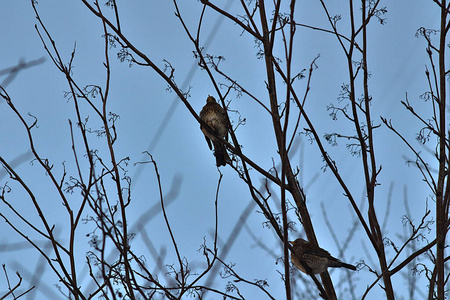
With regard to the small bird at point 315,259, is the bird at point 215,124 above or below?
above

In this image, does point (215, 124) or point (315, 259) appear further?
point (215, 124)

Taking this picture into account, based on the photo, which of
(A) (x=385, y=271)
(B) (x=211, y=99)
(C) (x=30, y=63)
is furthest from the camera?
(B) (x=211, y=99)

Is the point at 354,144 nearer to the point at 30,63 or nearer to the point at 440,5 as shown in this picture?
the point at 440,5

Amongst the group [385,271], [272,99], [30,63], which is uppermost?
[272,99]

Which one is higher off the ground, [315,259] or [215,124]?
[215,124]

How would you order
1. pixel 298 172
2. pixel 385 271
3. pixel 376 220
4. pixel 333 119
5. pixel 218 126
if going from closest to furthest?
1. pixel 385 271
2. pixel 376 220
3. pixel 298 172
4. pixel 333 119
5. pixel 218 126

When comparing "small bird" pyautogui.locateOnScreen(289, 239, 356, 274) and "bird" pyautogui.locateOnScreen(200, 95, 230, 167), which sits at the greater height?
"bird" pyautogui.locateOnScreen(200, 95, 230, 167)

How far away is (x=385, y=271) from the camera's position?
9.96 feet

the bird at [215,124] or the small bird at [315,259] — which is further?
the bird at [215,124]

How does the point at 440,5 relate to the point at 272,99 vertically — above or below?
above

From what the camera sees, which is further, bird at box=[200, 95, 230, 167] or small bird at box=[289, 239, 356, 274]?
bird at box=[200, 95, 230, 167]

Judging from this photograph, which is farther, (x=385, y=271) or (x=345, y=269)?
(x=345, y=269)

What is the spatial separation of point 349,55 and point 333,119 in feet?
2.01

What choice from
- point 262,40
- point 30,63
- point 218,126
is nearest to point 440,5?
point 262,40
